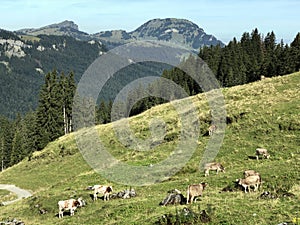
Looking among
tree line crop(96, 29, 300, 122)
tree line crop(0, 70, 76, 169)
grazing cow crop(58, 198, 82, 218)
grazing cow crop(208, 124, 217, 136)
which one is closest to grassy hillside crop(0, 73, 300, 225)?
grazing cow crop(58, 198, 82, 218)

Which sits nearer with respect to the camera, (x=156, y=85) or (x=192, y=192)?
(x=192, y=192)

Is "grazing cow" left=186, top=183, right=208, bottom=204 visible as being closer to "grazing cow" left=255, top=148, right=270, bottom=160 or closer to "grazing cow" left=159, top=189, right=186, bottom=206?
"grazing cow" left=159, top=189, right=186, bottom=206

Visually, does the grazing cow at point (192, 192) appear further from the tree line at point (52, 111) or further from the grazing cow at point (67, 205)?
the tree line at point (52, 111)

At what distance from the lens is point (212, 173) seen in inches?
1267

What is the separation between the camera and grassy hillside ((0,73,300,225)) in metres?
20.9

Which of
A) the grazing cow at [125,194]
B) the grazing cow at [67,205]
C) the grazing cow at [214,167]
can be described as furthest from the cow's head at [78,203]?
the grazing cow at [214,167]

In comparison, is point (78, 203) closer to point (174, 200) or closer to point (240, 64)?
point (174, 200)

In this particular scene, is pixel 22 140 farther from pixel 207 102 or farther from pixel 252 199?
pixel 252 199

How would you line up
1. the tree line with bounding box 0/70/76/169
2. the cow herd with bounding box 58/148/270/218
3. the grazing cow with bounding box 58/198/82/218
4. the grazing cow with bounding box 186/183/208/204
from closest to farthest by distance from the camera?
1. the grazing cow with bounding box 186/183/208/204
2. the cow herd with bounding box 58/148/270/218
3. the grazing cow with bounding box 58/198/82/218
4. the tree line with bounding box 0/70/76/169

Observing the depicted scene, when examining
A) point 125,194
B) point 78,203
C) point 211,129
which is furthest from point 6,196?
point 211,129

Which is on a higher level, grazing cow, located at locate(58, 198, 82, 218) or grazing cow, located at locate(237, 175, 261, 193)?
grazing cow, located at locate(237, 175, 261, 193)

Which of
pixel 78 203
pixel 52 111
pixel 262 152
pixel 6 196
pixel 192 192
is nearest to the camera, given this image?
pixel 192 192

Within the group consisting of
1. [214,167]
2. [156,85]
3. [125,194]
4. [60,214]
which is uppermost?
[156,85]

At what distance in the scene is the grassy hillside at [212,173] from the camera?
2086 cm
